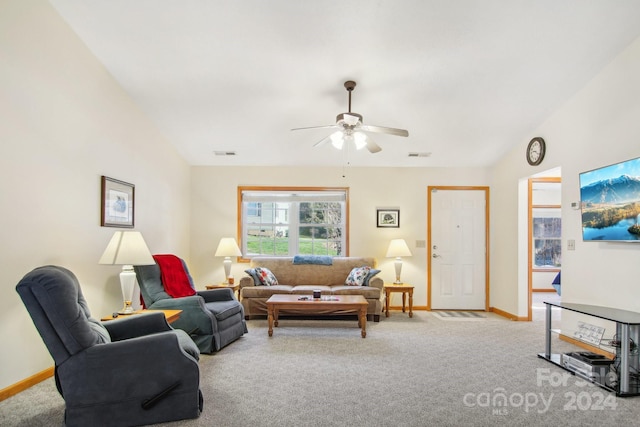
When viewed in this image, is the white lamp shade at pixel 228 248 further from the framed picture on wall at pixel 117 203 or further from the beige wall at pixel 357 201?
the framed picture on wall at pixel 117 203

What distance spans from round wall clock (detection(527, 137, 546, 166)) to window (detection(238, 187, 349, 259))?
9.28 ft

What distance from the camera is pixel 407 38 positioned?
3354 mm

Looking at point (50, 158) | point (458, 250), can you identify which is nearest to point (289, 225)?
point (458, 250)

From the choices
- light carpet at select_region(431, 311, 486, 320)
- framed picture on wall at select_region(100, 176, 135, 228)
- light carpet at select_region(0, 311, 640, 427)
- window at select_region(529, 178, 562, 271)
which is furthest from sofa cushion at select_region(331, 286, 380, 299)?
window at select_region(529, 178, 562, 271)

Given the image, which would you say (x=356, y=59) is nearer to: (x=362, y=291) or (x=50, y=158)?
(x=50, y=158)

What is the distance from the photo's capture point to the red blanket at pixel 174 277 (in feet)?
13.7

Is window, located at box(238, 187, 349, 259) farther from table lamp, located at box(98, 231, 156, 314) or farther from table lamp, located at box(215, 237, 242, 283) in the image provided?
table lamp, located at box(98, 231, 156, 314)

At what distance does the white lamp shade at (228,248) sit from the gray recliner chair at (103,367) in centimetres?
326

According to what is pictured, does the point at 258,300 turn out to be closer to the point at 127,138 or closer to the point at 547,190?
the point at 127,138

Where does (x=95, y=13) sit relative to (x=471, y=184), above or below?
above

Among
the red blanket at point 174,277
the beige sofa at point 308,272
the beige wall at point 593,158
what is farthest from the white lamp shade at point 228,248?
the beige wall at point 593,158

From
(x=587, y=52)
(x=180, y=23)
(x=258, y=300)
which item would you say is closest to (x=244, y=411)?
(x=258, y=300)

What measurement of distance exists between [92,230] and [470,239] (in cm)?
524

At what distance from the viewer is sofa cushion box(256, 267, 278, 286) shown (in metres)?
5.52
